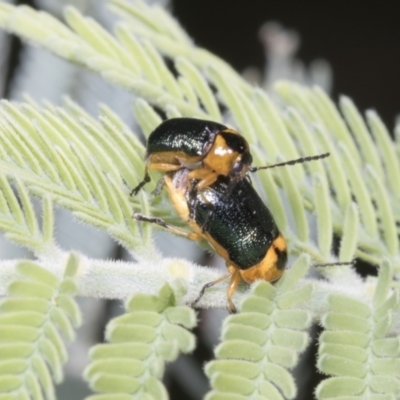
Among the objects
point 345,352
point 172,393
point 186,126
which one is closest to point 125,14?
point 186,126

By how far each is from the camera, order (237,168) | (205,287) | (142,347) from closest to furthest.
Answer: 1. (142,347)
2. (205,287)
3. (237,168)

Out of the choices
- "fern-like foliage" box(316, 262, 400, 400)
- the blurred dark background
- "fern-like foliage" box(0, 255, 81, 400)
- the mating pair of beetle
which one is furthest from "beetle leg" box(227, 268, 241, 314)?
the blurred dark background

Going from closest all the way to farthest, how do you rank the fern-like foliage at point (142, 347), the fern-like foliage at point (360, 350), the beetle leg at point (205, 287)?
1. the fern-like foliage at point (142, 347)
2. the fern-like foliage at point (360, 350)
3. the beetle leg at point (205, 287)

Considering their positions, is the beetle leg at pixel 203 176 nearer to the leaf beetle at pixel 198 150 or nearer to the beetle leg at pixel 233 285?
the leaf beetle at pixel 198 150

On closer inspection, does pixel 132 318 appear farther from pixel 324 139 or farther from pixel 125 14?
pixel 125 14

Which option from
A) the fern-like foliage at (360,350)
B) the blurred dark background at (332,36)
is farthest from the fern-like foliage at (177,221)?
the blurred dark background at (332,36)

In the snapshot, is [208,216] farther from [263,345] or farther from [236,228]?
[263,345]

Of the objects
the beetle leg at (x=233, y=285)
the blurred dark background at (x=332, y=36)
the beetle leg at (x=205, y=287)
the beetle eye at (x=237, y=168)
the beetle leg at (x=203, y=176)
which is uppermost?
the beetle eye at (x=237, y=168)

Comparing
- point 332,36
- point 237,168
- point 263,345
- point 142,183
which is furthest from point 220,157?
point 332,36
